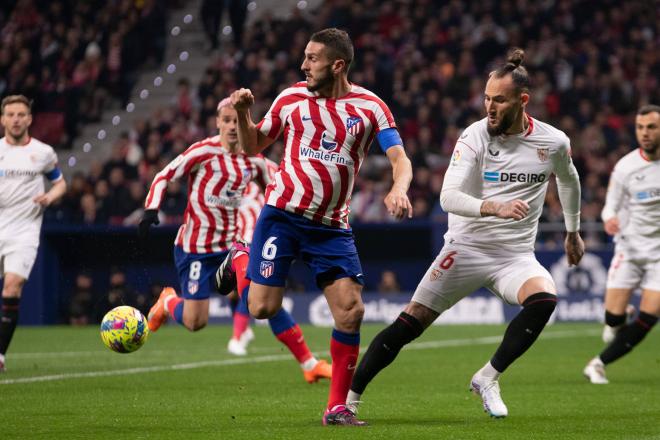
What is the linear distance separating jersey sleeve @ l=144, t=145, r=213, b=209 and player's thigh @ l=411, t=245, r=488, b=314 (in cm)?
328

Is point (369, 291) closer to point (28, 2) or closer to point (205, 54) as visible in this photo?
point (205, 54)

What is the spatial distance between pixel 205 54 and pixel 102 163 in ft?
13.2

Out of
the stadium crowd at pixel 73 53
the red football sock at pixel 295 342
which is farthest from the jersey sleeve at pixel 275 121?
the stadium crowd at pixel 73 53

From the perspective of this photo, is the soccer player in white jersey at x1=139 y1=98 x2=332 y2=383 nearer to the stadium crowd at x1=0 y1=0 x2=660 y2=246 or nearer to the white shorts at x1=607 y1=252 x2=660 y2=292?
the white shorts at x1=607 y1=252 x2=660 y2=292

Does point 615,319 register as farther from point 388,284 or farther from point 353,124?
point 388,284

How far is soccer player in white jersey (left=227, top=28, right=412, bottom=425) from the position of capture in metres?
7.14

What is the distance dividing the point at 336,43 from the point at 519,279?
1818mm

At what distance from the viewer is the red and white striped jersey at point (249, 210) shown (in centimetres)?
1120

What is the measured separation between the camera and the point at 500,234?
24.5 ft

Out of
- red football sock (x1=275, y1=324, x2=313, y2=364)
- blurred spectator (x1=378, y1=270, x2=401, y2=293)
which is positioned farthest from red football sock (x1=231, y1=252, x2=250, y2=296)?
blurred spectator (x1=378, y1=270, x2=401, y2=293)

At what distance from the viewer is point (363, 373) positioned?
744cm

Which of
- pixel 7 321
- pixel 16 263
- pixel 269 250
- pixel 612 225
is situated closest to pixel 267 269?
pixel 269 250

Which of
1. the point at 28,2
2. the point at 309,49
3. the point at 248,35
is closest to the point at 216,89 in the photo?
the point at 248,35

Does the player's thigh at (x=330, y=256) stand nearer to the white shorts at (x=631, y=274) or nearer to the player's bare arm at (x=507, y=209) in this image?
the player's bare arm at (x=507, y=209)
